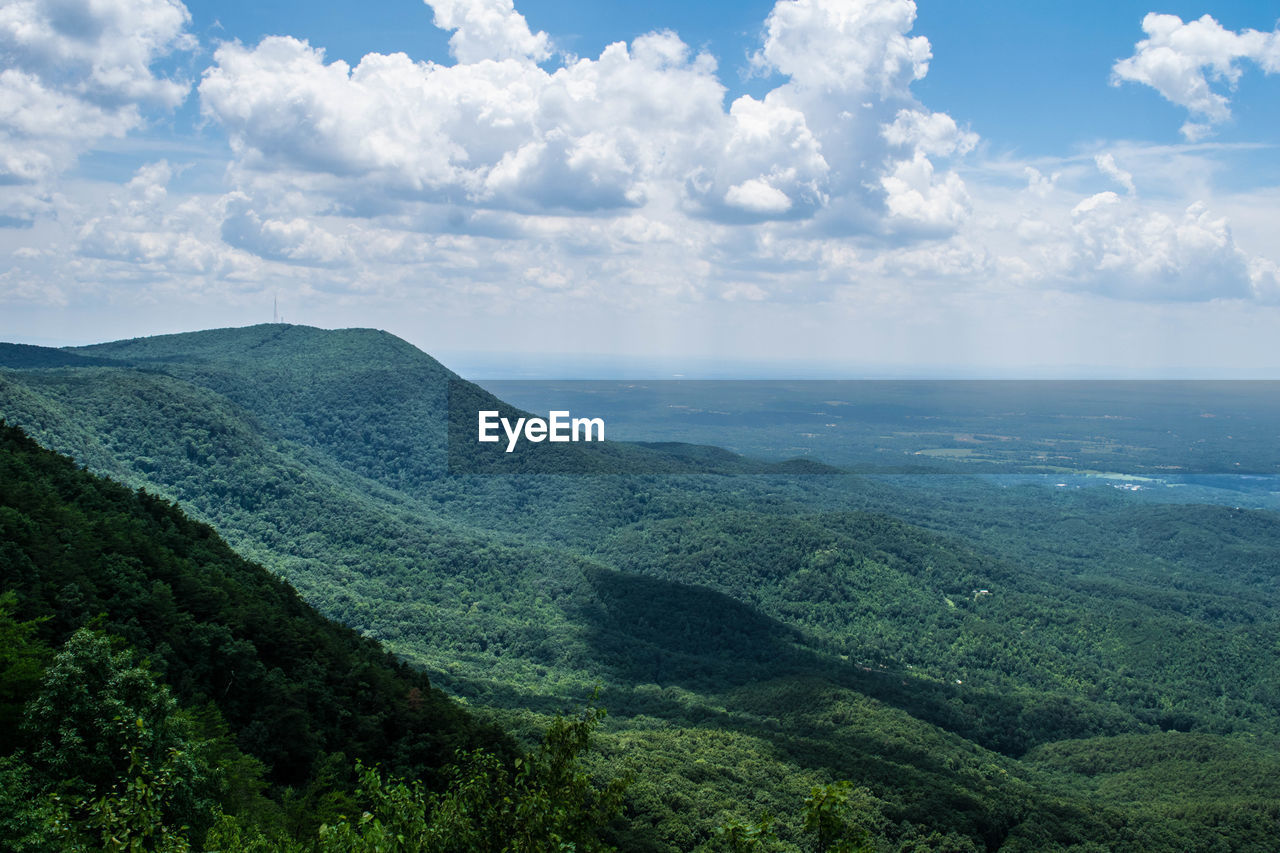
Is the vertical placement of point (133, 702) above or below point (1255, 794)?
above

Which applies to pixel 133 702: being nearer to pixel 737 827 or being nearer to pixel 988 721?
pixel 737 827

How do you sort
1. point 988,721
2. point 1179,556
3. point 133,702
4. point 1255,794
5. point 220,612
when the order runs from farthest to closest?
point 1179,556 → point 988,721 → point 1255,794 → point 220,612 → point 133,702

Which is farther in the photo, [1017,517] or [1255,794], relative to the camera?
[1017,517]

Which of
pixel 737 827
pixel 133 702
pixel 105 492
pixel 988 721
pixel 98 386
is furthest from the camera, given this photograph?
pixel 98 386

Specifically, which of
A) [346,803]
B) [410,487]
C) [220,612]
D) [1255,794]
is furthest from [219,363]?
[1255,794]

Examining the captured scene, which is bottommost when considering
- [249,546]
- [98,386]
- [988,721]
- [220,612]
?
[988,721]

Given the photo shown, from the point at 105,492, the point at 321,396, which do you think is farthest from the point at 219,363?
the point at 105,492
